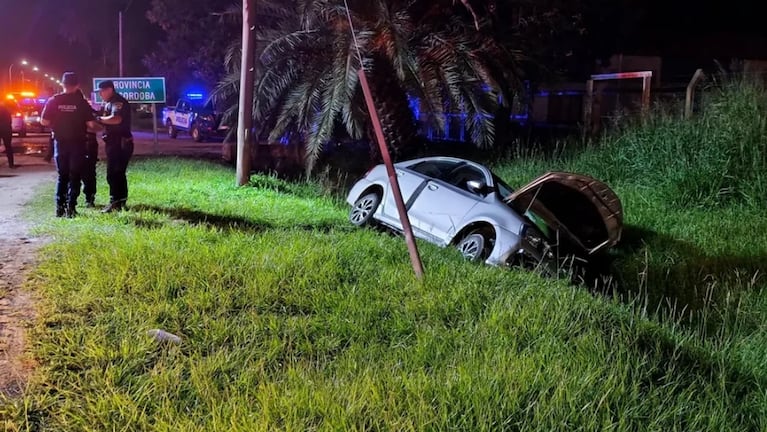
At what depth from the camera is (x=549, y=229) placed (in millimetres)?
7625

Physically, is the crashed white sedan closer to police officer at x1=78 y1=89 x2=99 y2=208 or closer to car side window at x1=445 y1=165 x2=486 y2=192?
car side window at x1=445 y1=165 x2=486 y2=192

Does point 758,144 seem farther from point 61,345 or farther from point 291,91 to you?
point 61,345

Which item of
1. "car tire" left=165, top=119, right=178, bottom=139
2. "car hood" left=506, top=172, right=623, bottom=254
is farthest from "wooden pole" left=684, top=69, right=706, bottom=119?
"car tire" left=165, top=119, right=178, bottom=139

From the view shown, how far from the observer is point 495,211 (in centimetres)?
734

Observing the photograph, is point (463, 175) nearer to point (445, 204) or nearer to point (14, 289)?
point (445, 204)

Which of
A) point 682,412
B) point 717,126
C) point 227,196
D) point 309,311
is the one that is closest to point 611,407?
point 682,412

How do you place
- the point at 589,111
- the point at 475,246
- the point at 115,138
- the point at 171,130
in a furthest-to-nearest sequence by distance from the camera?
the point at 171,130 → the point at 589,111 → the point at 115,138 → the point at 475,246

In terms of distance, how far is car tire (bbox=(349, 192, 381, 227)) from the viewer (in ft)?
28.5

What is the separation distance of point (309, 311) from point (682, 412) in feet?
8.40

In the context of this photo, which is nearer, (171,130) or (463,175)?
(463,175)

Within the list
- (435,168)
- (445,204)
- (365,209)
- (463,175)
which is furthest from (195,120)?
(445,204)

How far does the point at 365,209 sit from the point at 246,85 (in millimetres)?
4104

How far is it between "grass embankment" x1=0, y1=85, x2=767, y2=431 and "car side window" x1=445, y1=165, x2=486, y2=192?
1.84 metres

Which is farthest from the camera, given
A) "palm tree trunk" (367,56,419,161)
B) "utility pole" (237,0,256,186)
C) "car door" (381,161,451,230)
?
"palm tree trunk" (367,56,419,161)
